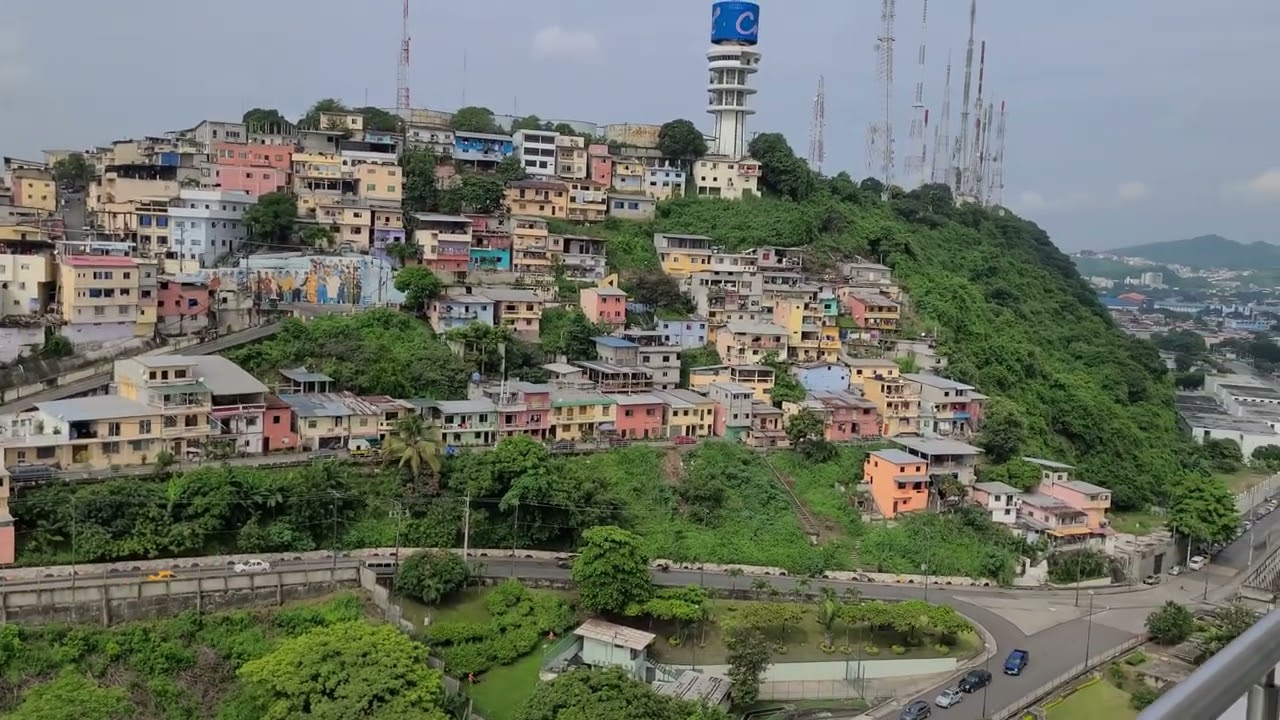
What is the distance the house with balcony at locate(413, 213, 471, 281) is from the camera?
31.8 meters

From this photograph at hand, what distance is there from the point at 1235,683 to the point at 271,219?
1260 inches

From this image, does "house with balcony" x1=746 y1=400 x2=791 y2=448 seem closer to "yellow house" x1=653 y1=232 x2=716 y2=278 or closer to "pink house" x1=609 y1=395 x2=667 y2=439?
"pink house" x1=609 y1=395 x2=667 y2=439

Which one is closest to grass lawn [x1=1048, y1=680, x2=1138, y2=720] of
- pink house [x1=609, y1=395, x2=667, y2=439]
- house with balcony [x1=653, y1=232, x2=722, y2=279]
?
pink house [x1=609, y1=395, x2=667, y2=439]

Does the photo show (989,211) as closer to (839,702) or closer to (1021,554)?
(1021,554)

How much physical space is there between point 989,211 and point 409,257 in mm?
39442

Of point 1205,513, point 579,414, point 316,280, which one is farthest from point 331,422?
point 1205,513

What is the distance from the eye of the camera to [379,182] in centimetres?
3400

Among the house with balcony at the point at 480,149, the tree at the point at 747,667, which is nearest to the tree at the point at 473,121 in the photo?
the house with balcony at the point at 480,149

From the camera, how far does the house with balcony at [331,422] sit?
22.9 metres

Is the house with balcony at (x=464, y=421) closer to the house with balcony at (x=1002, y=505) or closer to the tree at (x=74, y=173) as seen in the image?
the house with balcony at (x=1002, y=505)

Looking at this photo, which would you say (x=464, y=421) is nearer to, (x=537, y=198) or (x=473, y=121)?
(x=537, y=198)

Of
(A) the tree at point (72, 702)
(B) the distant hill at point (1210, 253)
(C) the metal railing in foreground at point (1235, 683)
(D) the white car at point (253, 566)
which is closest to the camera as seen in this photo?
(C) the metal railing in foreground at point (1235, 683)

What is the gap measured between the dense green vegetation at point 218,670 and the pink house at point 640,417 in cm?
1033

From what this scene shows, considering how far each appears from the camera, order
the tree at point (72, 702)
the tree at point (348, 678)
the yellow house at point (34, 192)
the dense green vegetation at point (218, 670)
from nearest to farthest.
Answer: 1. the tree at point (72, 702)
2. the tree at point (348, 678)
3. the dense green vegetation at point (218, 670)
4. the yellow house at point (34, 192)
